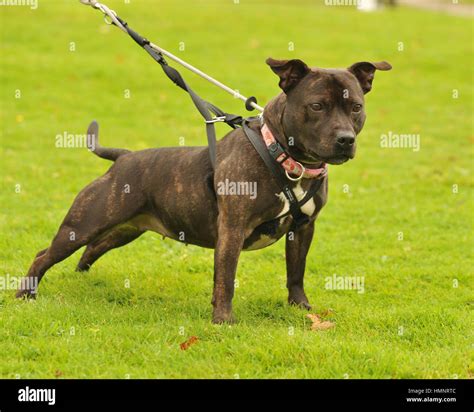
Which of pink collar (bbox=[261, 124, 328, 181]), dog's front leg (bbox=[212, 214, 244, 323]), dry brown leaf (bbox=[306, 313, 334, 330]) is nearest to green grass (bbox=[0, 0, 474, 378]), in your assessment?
dry brown leaf (bbox=[306, 313, 334, 330])

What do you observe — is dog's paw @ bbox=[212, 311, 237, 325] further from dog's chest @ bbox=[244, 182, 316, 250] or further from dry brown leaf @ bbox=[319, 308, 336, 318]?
dry brown leaf @ bbox=[319, 308, 336, 318]

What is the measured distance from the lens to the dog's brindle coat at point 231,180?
17.4 ft

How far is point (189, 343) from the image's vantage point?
5.38 meters

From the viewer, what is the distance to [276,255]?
324 inches

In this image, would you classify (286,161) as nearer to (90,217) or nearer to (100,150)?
(90,217)

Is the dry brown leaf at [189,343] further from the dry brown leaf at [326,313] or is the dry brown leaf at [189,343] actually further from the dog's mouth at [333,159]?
the dog's mouth at [333,159]

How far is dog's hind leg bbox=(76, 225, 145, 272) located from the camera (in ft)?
22.9

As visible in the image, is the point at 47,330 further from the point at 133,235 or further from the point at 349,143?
the point at 349,143

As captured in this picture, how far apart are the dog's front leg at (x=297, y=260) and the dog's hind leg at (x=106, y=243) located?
1.36 metres

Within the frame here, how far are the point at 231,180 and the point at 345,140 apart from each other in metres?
0.92

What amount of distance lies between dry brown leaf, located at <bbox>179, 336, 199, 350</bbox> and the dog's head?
1480mm

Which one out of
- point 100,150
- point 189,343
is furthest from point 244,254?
point 189,343

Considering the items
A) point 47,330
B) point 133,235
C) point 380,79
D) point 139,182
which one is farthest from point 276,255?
point 380,79

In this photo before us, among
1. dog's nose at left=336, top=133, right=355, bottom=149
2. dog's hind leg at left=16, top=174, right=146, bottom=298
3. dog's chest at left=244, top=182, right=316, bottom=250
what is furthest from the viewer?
dog's hind leg at left=16, top=174, right=146, bottom=298
